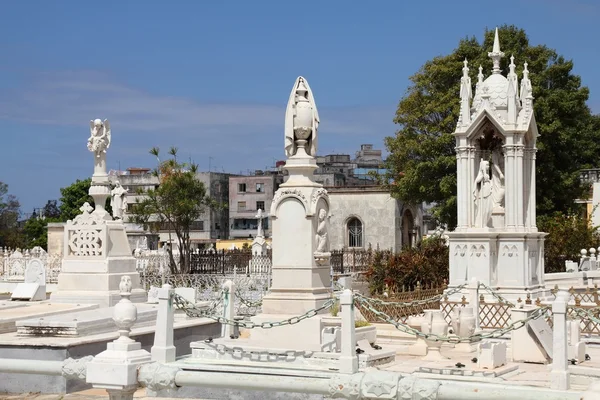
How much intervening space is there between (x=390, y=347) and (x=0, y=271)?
22600mm

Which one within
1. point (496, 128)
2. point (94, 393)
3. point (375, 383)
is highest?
point (496, 128)

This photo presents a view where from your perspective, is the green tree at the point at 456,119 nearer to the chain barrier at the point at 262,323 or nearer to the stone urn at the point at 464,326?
the stone urn at the point at 464,326

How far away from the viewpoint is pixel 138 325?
1645 cm

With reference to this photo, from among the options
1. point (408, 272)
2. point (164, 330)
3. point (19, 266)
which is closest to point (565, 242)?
point (408, 272)

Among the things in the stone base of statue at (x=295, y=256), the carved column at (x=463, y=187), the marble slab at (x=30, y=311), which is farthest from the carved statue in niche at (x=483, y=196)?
the marble slab at (x=30, y=311)

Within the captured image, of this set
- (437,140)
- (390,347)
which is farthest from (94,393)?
(437,140)

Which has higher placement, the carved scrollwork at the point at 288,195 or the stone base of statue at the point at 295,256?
the carved scrollwork at the point at 288,195

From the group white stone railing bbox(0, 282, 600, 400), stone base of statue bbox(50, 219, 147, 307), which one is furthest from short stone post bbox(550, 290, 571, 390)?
stone base of statue bbox(50, 219, 147, 307)

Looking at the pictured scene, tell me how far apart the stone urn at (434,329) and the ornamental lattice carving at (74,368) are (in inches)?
355

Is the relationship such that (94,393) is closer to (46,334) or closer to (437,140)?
(46,334)

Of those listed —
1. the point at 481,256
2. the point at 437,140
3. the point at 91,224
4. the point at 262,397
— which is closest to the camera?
the point at 262,397

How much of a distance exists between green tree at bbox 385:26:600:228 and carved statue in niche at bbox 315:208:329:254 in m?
22.4

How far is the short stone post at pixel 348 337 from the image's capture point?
10.5 meters

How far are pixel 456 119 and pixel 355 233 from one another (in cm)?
2099
